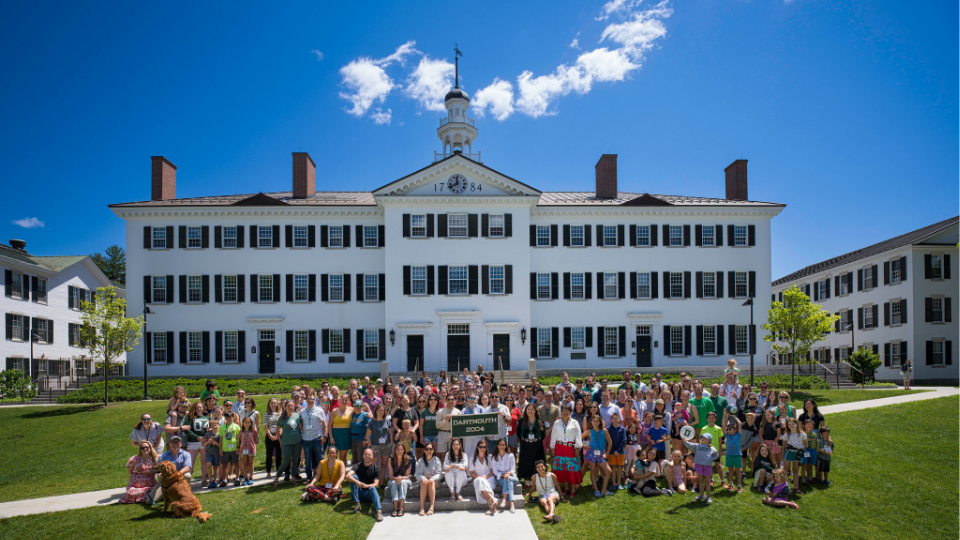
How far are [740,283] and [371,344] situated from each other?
840 inches

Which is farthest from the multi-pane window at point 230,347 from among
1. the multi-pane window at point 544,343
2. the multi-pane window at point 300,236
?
the multi-pane window at point 544,343

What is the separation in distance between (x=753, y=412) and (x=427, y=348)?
21190mm

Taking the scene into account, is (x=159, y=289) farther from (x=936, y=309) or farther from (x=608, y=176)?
(x=936, y=309)

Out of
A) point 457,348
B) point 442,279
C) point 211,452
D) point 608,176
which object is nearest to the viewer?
point 211,452

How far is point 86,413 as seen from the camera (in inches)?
876

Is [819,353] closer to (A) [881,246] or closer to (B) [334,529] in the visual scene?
(A) [881,246]

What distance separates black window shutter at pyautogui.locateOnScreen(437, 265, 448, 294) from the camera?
31516 millimetres

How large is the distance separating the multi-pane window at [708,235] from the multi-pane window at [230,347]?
27.0m

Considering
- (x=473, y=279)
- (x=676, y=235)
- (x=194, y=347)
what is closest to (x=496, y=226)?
(x=473, y=279)

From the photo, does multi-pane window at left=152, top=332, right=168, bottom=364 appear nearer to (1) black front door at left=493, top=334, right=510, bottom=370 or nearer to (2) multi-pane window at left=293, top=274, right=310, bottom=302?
(2) multi-pane window at left=293, top=274, right=310, bottom=302

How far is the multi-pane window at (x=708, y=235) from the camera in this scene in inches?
1303

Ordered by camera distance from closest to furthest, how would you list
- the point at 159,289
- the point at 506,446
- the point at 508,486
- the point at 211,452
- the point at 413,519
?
1. the point at 413,519
2. the point at 508,486
3. the point at 506,446
4. the point at 211,452
5. the point at 159,289

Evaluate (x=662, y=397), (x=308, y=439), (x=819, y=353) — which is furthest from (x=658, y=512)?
(x=819, y=353)

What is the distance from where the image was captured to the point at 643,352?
32594 millimetres
